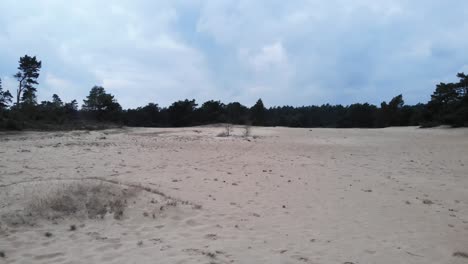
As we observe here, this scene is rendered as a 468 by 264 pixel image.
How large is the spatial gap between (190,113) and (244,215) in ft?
226

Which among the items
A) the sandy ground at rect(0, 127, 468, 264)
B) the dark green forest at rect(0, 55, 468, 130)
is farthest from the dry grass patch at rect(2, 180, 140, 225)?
the dark green forest at rect(0, 55, 468, 130)

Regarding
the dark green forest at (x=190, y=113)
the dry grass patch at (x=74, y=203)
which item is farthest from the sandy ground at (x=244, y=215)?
the dark green forest at (x=190, y=113)

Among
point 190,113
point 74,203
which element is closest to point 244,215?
point 74,203

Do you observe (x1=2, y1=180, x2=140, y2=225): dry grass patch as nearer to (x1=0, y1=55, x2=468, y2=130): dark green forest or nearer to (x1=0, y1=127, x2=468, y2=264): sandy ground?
(x1=0, y1=127, x2=468, y2=264): sandy ground

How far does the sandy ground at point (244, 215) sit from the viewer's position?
203 inches

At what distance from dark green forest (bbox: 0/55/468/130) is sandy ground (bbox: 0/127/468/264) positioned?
87.9 feet

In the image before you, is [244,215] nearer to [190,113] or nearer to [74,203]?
[74,203]

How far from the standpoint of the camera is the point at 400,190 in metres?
9.95

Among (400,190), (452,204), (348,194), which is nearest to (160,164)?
(348,194)

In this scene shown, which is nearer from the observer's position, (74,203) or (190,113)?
(74,203)

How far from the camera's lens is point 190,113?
2958 inches

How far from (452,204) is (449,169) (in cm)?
619

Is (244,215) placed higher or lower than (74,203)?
lower

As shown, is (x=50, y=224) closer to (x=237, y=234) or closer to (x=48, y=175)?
(x=237, y=234)
